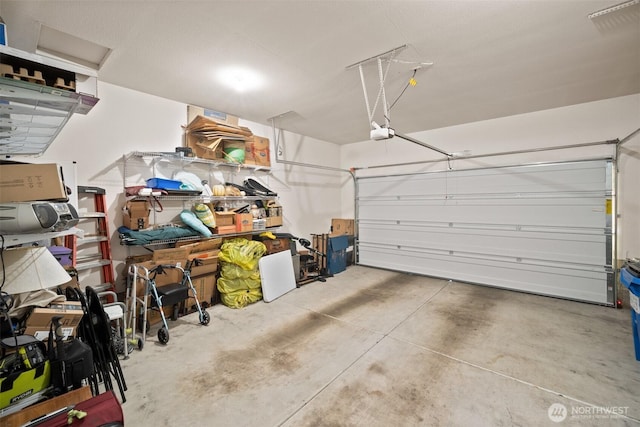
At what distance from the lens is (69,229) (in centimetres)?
174

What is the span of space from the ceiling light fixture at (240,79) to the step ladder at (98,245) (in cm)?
182

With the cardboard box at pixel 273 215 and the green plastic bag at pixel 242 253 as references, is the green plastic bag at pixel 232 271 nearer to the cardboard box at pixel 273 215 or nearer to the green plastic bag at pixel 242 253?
the green plastic bag at pixel 242 253

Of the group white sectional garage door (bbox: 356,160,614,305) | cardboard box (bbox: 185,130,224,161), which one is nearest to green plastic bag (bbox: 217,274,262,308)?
cardboard box (bbox: 185,130,224,161)

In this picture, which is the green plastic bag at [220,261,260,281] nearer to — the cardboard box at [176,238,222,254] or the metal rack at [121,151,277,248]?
the cardboard box at [176,238,222,254]

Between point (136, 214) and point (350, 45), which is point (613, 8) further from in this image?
point (136, 214)

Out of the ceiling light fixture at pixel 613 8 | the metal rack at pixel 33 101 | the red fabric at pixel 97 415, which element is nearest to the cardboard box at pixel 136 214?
the metal rack at pixel 33 101

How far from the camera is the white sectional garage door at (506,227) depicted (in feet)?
12.2

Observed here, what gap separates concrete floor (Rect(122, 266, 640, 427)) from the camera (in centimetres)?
180

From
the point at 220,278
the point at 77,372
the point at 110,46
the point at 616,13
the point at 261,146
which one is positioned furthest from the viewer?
the point at 261,146

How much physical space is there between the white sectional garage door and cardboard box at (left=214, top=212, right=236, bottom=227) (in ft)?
10.4

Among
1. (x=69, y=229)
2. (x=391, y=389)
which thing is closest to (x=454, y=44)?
(x=391, y=389)

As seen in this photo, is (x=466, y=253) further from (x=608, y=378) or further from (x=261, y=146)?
(x=261, y=146)

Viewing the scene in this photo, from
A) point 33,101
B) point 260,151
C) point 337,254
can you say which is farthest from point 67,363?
point 337,254

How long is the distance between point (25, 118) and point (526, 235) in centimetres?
564
